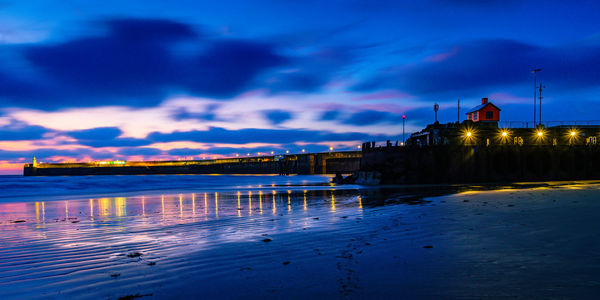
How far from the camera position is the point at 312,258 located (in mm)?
6105

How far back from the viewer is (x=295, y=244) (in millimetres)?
7344

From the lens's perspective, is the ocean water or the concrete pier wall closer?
the ocean water

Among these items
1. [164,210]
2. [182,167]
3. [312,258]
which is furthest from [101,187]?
[182,167]

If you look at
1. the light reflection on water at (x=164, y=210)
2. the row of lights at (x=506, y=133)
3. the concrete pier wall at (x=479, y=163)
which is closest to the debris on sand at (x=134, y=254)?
the light reflection on water at (x=164, y=210)

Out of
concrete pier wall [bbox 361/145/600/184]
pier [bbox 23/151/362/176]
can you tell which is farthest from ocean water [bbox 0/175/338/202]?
pier [bbox 23/151/362/176]

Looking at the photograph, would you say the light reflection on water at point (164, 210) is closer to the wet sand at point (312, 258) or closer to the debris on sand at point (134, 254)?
the wet sand at point (312, 258)

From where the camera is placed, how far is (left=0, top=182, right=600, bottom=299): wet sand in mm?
4457

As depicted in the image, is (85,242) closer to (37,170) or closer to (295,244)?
(295,244)

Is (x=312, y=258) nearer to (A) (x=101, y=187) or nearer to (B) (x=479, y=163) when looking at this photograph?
(B) (x=479, y=163)

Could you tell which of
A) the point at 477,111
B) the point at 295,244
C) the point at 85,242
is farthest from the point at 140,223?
the point at 477,111

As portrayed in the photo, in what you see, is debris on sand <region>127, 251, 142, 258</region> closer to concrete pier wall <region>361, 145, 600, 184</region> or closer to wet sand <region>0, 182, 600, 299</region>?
wet sand <region>0, 182, 600, 299</region>

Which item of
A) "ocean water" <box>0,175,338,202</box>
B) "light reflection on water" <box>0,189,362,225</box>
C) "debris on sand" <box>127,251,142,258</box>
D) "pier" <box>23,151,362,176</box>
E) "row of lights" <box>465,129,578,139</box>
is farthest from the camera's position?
"pier" <box>23,151,362,176</box>

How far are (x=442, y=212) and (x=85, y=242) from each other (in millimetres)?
10709

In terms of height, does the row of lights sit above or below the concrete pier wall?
above
